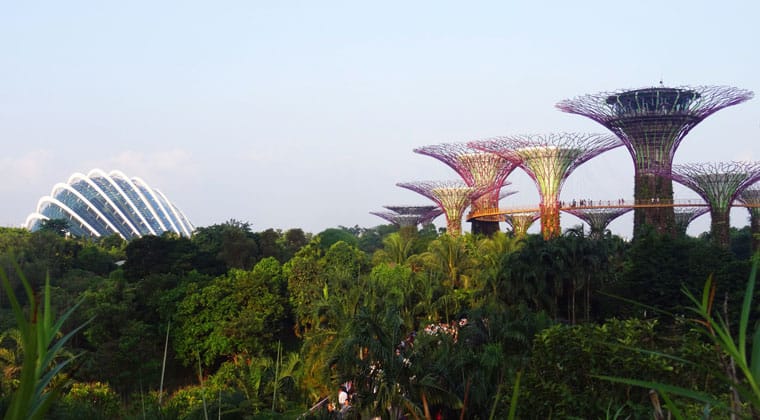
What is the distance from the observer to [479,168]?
51.6m

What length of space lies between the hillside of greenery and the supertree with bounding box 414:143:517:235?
545 inches

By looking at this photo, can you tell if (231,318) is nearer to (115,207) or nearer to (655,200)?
(655,200)

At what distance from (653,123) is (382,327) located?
96.9 feet

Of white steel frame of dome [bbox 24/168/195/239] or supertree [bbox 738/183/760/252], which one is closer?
supertree [bbox 738/183/760/252]

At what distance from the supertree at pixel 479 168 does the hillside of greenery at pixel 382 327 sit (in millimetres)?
13845

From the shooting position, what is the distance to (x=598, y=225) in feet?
160

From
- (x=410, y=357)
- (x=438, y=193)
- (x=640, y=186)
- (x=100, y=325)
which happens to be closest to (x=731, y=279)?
(x=410, y=357)

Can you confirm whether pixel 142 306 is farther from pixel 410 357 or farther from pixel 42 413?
pixel 42 413

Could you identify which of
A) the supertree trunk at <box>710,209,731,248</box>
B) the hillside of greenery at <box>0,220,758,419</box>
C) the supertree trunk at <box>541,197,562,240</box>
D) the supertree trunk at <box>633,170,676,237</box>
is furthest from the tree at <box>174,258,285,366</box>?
the supertree trunk at <box>710,209,731,248</box>

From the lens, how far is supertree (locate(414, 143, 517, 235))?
5128 centimetres

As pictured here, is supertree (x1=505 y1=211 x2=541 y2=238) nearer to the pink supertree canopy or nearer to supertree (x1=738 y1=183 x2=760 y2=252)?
the pink supertree canopy

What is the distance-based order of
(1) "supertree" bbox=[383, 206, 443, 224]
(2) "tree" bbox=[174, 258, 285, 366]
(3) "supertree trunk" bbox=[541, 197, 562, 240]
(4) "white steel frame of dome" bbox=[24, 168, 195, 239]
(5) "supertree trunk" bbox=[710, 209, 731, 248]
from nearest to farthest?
(2) "tree" bbox=[174, 258, 285, 366], (5) "supertree trunk" bbox=[710, 209, 731, 248], (3) "supertree trunk" bbox=[541, 197, 562, 240], (1) "supertree" bbox=[383, 206, 443, 224], (4) "white steel frame of dome" bbox=[24, 168, 195, 239]

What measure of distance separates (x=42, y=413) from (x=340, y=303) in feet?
65.5

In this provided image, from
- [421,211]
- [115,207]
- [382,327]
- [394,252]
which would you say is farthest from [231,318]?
[115,207]
